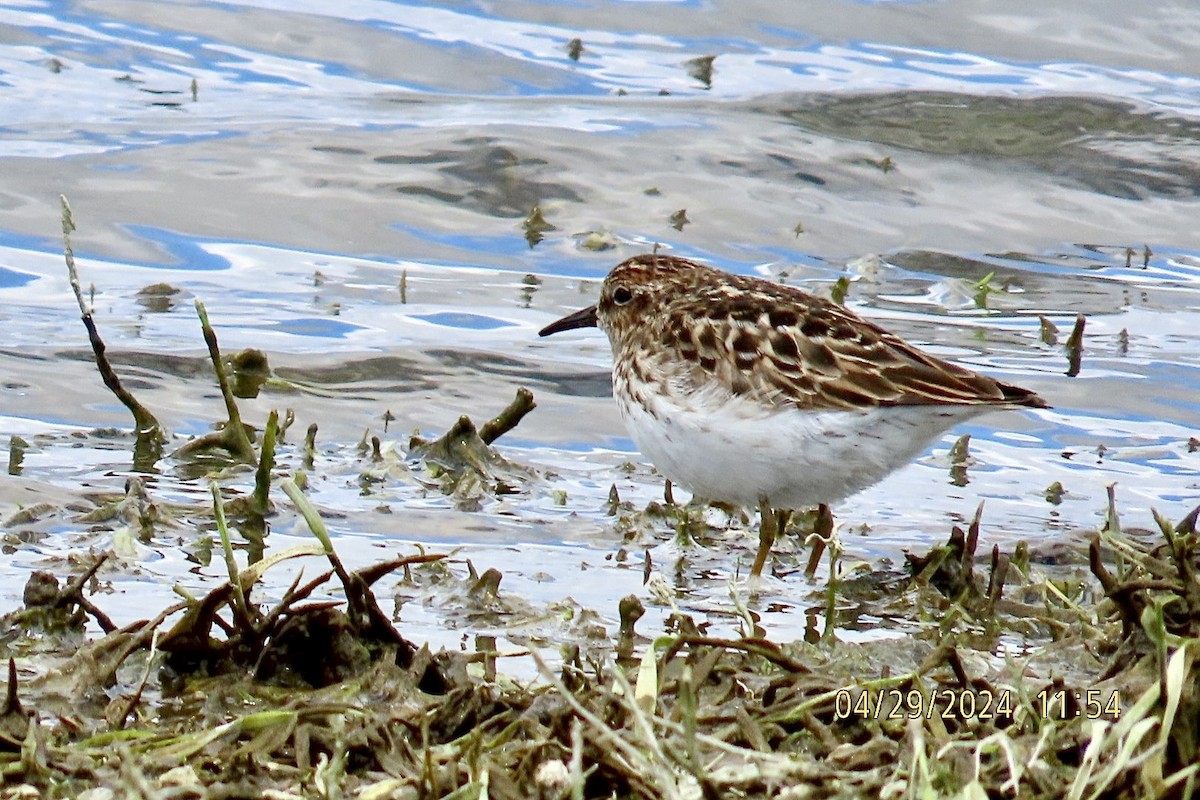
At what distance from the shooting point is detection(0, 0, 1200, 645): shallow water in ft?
22.2

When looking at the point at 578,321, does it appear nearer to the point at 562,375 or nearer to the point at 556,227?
the point at 562,375

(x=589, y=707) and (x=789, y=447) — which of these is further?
(x=789, y=447)

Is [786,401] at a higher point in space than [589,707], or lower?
higher

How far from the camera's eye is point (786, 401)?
586 cm

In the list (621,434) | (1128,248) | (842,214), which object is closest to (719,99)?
(842,214)

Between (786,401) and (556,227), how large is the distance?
17.0ft

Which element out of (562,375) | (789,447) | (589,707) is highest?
(789,447)
